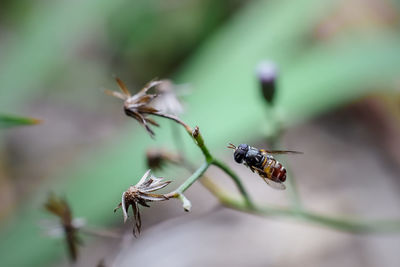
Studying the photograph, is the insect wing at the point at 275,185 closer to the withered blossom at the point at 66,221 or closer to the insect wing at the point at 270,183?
the insect wing at the point at 270,183

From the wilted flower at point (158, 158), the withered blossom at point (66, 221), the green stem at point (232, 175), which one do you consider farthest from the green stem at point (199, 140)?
the withered blossom at point (66, 221)

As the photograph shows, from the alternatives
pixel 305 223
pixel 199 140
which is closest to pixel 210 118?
pixel 305 223

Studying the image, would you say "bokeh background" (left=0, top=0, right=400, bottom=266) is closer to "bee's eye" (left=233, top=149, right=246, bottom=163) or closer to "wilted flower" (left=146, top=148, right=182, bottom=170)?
"wilted flower" (left=146, top=148, right=182, bottom=170)

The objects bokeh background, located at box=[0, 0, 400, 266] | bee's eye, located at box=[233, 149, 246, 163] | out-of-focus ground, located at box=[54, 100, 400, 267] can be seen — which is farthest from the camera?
out-of-focus ground, located at box=[54, 100, 400, 267]

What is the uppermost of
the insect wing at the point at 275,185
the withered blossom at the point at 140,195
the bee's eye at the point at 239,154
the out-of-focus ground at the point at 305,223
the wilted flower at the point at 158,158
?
the withered blossom at the point at 140,195

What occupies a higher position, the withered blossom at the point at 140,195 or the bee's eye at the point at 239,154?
the withered blossom at the point at 140,195

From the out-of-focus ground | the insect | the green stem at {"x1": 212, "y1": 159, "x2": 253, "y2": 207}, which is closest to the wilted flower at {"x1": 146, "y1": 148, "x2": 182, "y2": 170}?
the green stem at {"x1": 212, "y1": 159, "x2": 253, "y2": 207}

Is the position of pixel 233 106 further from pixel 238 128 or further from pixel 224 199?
pixel 224 199
